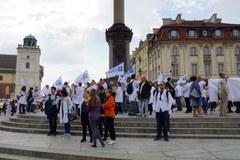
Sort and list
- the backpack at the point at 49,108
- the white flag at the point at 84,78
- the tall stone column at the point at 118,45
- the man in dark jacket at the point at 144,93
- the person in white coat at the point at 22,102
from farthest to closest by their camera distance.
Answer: the tall stone column at the point at 118,45
the person in white coat at the point at 22,102
the white flag at the point at 84,78
the man in dark jacket at the point at 144,93
the backpack at the point at 49,108

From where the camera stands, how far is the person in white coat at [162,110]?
1051 cm

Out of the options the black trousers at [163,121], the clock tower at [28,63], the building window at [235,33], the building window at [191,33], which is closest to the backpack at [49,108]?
the black trousers at [163,121]

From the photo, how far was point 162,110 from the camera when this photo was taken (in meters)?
10.5

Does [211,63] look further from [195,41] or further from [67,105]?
[67,105]

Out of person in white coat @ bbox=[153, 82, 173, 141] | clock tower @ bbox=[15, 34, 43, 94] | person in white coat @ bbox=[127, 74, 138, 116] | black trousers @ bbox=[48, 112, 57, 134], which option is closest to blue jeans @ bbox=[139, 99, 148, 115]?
person in white coat @ bbox=[127, 74, 138, 116]

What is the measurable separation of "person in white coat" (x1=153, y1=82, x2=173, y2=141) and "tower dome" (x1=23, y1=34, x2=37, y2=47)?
3760 inches

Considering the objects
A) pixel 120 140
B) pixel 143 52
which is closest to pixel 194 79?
pixel 120 140

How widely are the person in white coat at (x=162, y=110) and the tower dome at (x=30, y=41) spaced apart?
313ft

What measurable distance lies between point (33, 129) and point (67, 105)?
262cm

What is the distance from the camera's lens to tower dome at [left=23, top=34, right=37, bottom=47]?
9929 centimetres

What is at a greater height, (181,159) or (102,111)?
(102,111)

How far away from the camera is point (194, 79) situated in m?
13.7

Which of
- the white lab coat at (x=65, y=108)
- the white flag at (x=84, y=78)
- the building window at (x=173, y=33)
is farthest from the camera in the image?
the building window at (x=173, y=33)

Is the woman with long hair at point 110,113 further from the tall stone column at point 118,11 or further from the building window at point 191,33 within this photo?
the building window at point 191,33
